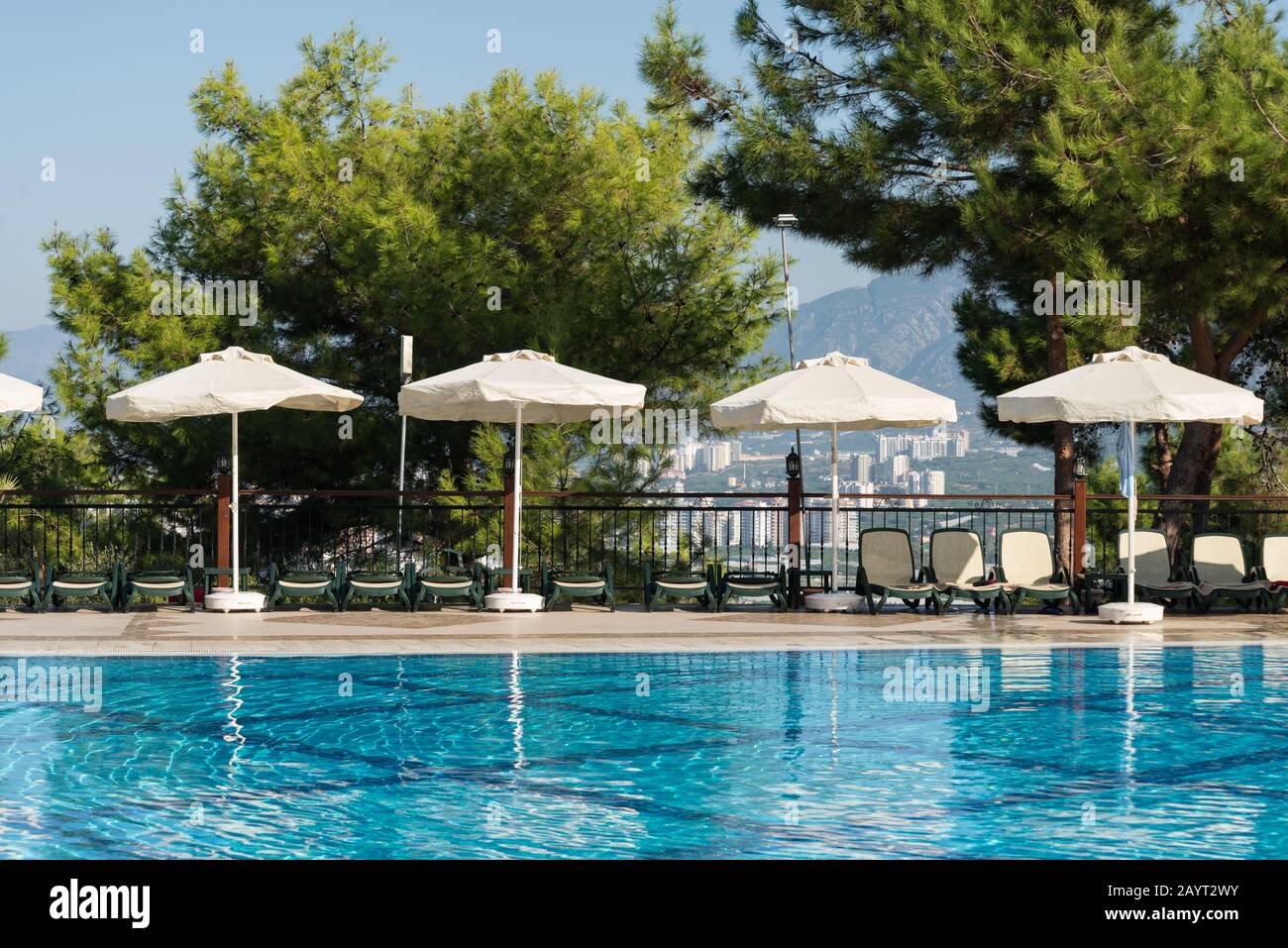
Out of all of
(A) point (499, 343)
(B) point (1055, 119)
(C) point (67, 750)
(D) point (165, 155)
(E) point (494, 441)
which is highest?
(D) point (165, 155)

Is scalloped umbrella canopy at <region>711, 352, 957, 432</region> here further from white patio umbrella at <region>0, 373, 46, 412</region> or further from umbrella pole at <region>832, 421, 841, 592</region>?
white patio umbrella at <region>0, 373, 46, 412</region>

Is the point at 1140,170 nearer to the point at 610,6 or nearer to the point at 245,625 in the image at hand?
the point at 610,6

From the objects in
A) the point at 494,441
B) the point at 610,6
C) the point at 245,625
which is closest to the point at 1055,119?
the point at 610,6

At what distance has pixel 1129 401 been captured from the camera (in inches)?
472

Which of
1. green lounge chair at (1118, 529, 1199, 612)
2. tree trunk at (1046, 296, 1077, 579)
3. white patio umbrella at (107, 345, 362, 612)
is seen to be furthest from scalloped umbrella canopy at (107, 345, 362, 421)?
tree trunk at (1046, 296, 1077, 579)

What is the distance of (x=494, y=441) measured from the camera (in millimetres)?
18672

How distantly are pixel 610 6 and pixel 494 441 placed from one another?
5.85 meters

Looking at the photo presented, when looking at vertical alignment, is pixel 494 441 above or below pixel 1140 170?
below

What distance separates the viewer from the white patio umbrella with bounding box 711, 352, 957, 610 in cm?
1271

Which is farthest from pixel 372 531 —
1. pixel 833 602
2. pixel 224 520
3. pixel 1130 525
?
pixel 1130 525

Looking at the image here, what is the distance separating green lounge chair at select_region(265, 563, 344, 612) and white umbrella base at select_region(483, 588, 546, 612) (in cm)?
139

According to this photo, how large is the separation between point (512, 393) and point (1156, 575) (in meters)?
6.41

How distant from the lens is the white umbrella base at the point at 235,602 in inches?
508

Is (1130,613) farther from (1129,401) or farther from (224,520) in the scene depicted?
(224,520)
